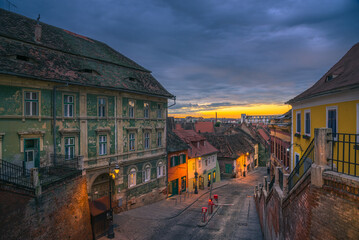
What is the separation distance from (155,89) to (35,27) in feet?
40.5

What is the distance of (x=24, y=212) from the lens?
35.1 feet

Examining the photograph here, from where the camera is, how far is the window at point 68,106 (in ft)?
58.2

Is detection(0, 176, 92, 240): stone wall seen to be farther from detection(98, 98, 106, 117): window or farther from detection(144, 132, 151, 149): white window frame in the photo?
detection(144, 132, 151, 149): white window frame

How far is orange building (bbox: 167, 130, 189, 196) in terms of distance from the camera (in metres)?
29.1

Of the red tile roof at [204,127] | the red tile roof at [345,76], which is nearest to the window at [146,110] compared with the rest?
the red tile roof at [345,76]

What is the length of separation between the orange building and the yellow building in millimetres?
14709

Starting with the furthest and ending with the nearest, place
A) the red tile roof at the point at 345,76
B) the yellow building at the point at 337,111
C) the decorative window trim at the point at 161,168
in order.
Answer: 1. the decorative window trim at the point at 161,168
2. the red tile roof at the point at 345,76
3. the yellow building at the point at 337,111

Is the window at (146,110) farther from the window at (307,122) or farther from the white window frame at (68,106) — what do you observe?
the window at (307,122)

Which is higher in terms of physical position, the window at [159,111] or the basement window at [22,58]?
the basement window at [22,58]

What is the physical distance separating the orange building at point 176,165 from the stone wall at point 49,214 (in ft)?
46.2

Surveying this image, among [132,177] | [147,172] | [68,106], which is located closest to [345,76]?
[68,106]

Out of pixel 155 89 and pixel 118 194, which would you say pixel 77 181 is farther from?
pixel 155 89

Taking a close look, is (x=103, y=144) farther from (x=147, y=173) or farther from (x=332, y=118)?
(x=332, y=118)

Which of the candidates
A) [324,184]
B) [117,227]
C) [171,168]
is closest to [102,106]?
[117,227]
